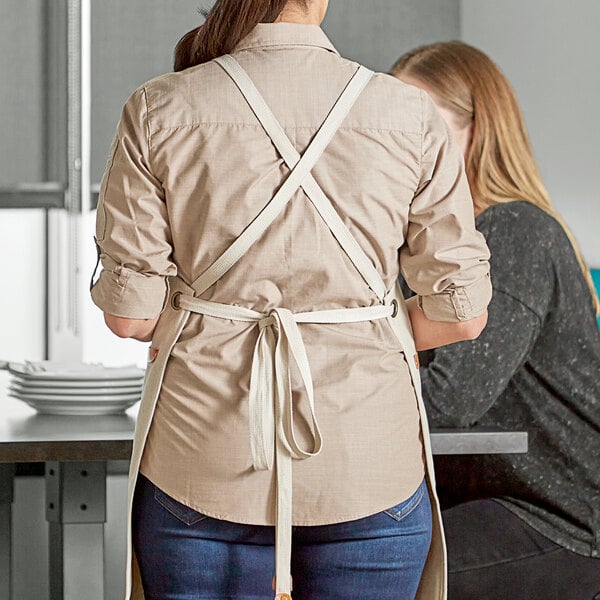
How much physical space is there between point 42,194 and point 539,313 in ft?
6.29

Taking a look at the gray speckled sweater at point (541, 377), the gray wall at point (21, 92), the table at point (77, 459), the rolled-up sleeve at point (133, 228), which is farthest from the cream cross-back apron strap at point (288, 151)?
the gray wall at point (21, 92)

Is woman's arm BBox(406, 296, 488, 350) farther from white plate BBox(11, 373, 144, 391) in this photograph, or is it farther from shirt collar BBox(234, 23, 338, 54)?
white plate BBox(11, 373, 144, 391)

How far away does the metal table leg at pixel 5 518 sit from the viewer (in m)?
2.13

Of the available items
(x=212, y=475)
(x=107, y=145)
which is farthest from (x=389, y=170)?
(x=107, y=145)

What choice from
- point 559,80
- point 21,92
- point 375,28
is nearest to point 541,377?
point 559,80

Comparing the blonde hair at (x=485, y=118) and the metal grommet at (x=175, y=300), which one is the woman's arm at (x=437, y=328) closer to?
the metal grommet at (x=175, y=300)

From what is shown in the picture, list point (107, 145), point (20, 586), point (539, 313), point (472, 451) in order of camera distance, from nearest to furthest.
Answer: point (472, 451)
point (539, 313)
point (20, 586)
point (107, 145)

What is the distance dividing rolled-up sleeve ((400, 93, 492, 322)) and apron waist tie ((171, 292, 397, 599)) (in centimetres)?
12

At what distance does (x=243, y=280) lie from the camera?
44.3 inches

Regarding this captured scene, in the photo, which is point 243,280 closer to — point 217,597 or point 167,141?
point 167,141

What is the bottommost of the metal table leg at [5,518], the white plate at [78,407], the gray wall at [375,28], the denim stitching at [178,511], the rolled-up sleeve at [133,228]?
the metal table leg at [5,518]

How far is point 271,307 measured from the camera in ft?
3.73

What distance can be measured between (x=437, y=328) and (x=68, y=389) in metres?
0.68

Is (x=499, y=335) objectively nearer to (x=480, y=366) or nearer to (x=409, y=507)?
(x=480, y=366)
